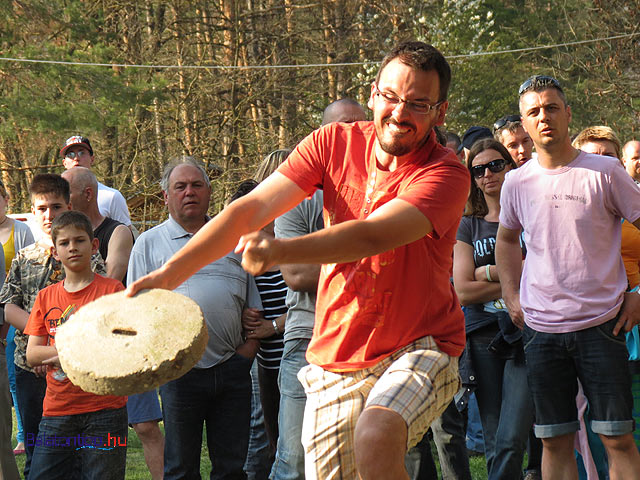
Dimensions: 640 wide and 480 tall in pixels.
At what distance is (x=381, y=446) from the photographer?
2.91m

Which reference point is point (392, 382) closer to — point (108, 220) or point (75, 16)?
point (108, 220)

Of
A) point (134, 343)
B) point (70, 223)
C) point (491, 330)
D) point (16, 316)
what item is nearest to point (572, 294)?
point (491, 330)

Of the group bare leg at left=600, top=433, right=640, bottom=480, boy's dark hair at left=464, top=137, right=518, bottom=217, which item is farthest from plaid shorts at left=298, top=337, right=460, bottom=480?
boy's dark hair at left=464, top=137, right=518, bottom=217

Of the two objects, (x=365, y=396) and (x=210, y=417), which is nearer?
(x=365, y=396)

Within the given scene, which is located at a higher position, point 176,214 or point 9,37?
point 9,37

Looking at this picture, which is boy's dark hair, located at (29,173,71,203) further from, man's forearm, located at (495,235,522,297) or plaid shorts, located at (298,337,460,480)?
plaid shorts, located at (298,337,460,480)

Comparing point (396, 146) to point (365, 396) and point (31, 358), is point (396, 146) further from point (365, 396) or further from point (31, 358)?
point (31, 358)

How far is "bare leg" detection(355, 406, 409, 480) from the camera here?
9.56 feet

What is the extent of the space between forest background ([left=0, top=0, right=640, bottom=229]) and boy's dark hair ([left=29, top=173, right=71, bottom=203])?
11544 mm

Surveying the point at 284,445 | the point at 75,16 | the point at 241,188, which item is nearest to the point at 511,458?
the point at 284,445

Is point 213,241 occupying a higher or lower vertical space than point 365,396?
higher

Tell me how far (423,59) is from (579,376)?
2.28 meters

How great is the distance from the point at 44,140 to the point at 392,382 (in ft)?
62.4

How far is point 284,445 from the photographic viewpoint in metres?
4.47
